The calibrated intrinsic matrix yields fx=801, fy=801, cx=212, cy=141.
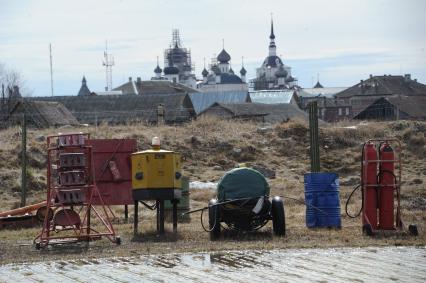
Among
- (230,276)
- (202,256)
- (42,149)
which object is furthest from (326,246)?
(42,149)

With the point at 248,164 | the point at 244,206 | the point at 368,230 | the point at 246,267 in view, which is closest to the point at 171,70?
the point at 248,164

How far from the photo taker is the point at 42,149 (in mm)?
28953

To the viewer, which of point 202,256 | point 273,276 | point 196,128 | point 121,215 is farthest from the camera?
point 196,128

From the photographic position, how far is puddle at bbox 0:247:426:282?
995 centimetres

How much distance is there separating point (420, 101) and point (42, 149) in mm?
60878

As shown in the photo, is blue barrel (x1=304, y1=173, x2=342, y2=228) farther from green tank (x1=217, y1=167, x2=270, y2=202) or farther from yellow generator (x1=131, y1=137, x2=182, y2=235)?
yellow generator (x1=131, y1=137, x2=182, y2=235)

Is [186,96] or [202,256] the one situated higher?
[186,96]

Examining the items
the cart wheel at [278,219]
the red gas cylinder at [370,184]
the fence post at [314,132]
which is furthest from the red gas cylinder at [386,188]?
the fence post at [314,132]

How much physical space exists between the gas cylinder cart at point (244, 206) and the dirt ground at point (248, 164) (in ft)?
0.75

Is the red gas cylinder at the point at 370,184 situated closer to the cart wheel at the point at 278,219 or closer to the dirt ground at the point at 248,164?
the dirt ground at the point at 248,164

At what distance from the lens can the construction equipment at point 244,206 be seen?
14.1m

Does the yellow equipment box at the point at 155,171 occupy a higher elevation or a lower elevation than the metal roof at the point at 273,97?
lower

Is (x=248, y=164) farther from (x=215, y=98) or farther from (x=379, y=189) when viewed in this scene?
(x=215, y=98)

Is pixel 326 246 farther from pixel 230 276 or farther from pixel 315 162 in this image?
pixel 315 162
